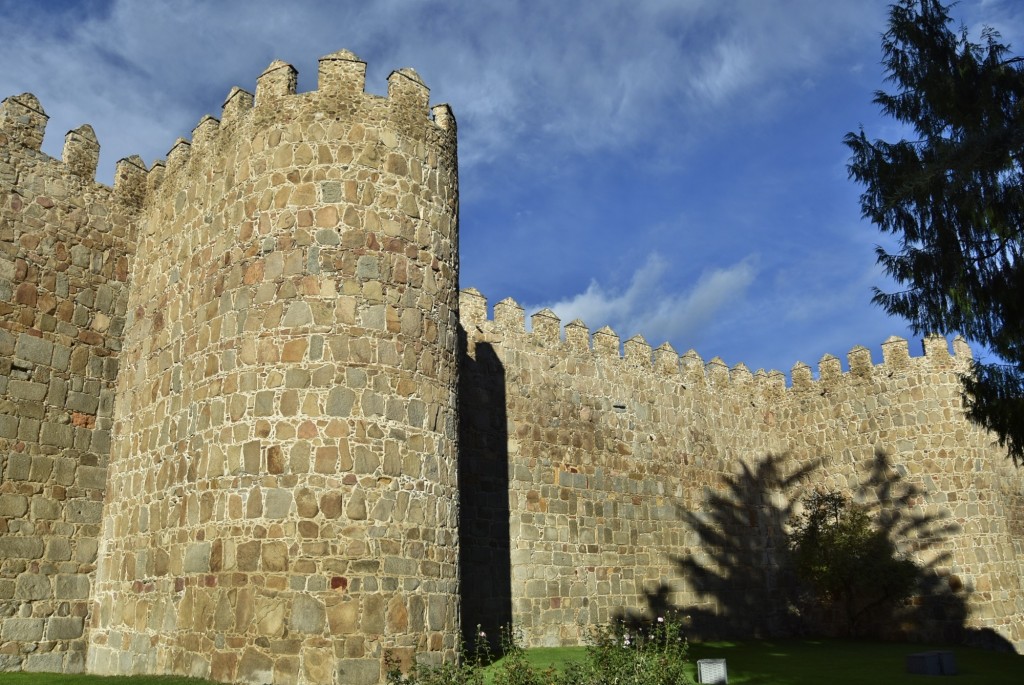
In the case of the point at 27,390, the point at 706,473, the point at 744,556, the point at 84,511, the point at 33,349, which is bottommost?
the point at 744,556

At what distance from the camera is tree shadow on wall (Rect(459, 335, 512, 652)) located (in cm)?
1436

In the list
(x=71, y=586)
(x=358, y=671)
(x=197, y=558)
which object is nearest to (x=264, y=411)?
(x=197, y=558)

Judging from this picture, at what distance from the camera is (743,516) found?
21.3m

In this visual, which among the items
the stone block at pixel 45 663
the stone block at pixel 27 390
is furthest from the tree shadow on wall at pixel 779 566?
the stone block at pixel 27 390

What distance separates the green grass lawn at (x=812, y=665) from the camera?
10227mm

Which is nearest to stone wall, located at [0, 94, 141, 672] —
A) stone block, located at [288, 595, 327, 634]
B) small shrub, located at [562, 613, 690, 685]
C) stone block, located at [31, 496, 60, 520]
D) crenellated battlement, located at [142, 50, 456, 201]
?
stone block, located at [31, 496, 60, 520]

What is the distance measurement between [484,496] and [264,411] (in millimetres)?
6217

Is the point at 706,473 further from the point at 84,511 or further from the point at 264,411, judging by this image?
the point at 84,511

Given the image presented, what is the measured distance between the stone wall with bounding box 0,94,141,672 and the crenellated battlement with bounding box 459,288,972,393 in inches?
247

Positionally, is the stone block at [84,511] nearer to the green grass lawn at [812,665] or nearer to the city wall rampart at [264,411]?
the city wall rampart at [264,411]

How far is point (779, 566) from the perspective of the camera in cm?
2169

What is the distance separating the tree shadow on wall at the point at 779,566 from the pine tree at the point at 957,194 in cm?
780

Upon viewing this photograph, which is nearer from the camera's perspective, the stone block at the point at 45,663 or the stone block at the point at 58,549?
the stone block at the point at 45,663

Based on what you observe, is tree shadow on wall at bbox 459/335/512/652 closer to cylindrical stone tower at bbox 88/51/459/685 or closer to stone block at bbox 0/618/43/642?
cylindrical stone tower at bbox 88/51/459/685
